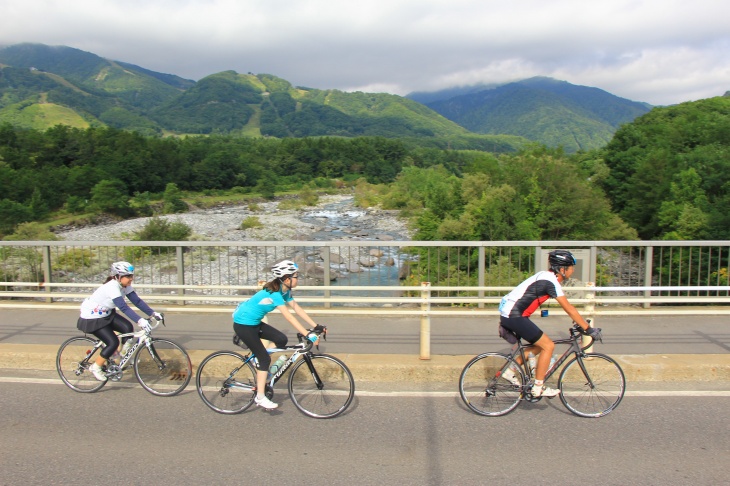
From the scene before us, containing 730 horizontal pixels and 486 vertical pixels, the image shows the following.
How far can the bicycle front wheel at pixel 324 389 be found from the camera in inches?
225

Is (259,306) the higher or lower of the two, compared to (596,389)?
higher

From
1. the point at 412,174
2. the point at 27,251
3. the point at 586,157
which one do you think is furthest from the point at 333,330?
the point at 412,174

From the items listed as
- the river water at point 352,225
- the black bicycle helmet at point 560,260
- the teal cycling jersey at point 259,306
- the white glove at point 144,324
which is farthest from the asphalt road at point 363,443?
the river water at point 352,225

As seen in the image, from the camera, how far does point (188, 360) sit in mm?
6375

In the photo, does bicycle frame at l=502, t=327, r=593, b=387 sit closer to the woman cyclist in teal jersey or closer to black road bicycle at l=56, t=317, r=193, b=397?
the woman cyclist in teal jersey

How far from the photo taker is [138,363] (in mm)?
6520

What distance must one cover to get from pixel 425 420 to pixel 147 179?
3325 inches

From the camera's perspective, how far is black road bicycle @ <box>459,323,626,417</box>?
18.8 ft

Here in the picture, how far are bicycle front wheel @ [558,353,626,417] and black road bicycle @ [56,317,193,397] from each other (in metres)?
4.16

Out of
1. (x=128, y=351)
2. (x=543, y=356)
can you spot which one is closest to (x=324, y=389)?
(x=543, y=356)

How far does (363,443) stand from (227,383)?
167 cm

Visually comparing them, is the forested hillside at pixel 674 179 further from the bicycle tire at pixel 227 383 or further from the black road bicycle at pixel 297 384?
the bicycle tire at pixel 227 383

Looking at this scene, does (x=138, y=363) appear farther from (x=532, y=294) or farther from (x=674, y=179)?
(x=674, y=179)

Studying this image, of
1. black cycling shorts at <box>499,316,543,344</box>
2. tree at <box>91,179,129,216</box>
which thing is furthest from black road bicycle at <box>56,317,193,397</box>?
tree at <box>91,179,129,216</box>
